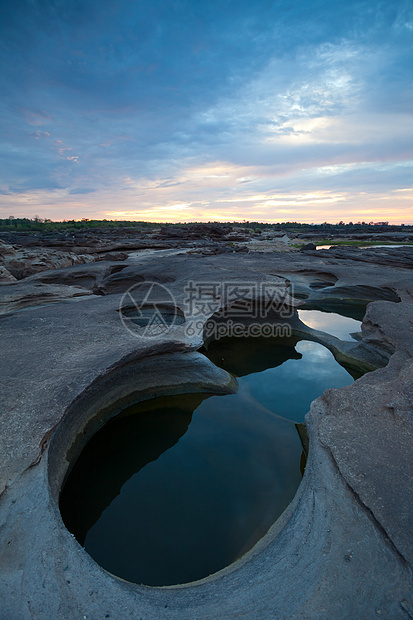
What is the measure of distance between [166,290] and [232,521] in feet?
24.1

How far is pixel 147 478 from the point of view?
15.4ft

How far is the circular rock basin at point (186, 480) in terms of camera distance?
3506mm

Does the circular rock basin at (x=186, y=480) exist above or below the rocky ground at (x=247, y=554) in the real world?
below

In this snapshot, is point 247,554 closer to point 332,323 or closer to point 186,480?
point 186,480

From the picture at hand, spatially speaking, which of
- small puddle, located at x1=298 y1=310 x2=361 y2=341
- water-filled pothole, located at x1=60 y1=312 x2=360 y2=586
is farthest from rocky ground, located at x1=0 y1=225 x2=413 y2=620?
small puddle, located at x1=298 y1=310 x2=361 y2=341

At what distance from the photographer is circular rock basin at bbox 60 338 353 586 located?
3.51 m

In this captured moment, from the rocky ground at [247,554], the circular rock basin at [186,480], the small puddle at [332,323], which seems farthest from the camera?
the small puddle at [332,323]

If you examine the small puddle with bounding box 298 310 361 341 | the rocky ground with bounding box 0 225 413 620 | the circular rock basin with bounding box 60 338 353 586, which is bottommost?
the circular rock basin with bounding box 60 338 353 586

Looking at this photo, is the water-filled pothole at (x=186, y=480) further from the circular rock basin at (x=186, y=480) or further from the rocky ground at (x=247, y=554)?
the rocky ground at (x=247, y=554)

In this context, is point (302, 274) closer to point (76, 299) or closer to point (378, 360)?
point (378, 360)

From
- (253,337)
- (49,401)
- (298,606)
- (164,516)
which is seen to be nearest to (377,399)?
(298,606)

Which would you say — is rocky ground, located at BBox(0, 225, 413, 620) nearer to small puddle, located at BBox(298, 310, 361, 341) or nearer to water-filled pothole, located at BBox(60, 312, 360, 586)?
water-filled pothole, located at BBox(60, 312, 360, 586)

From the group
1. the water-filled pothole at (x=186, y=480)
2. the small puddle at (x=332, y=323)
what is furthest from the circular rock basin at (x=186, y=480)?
the small puddle at (x=332, y=323)

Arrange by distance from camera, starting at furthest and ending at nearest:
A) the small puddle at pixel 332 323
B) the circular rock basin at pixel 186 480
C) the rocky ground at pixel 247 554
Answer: the small puddle at pixel 332 323 < the circular rock basin at pixel 186 480 < the rocky ground at pixel 247 554
